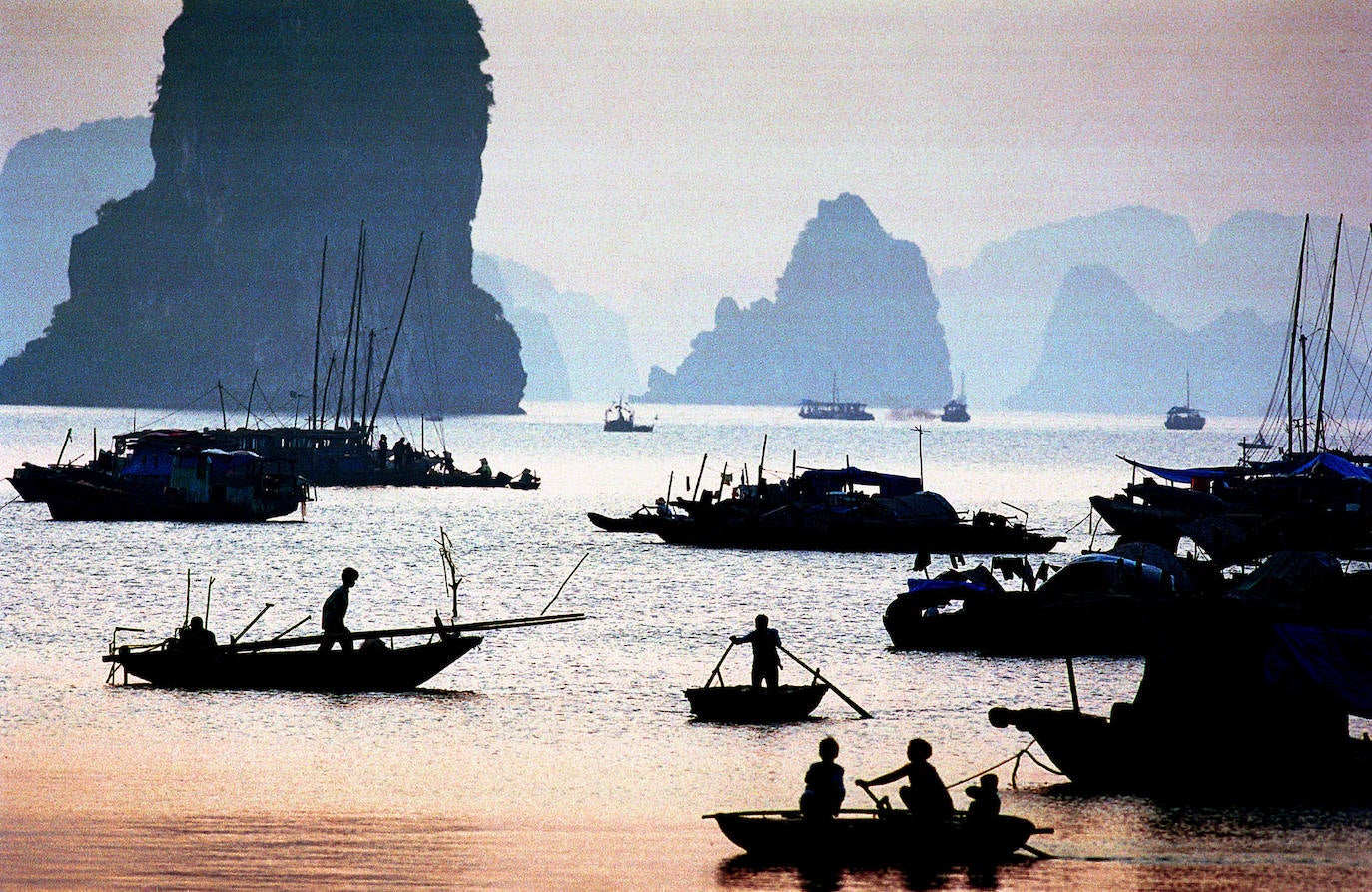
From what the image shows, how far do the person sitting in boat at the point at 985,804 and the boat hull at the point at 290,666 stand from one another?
1476 centimetres

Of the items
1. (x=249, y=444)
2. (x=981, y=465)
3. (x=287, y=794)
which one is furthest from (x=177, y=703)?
(x=981, y=465)

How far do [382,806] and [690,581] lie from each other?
123 feet

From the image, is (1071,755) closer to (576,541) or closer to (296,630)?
(296,630)

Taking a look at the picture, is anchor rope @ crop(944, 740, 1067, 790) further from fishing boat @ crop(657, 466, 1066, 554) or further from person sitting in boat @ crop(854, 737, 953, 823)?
fishing boat @ crop(657, 466, 1066, 554)

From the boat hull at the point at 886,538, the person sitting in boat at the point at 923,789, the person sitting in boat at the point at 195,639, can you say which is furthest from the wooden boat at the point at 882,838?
the boat hull at the point at 886,538

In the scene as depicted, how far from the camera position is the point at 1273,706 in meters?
26.1

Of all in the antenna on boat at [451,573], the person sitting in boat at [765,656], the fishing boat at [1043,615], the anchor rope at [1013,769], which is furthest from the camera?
the fishing boat at [1043,615]

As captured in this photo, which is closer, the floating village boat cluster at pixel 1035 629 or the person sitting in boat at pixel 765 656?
the floating village boat cluster at pixel 1035 629

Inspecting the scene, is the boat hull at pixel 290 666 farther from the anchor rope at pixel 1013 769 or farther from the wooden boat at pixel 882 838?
the wooden boat at pixel 882 838

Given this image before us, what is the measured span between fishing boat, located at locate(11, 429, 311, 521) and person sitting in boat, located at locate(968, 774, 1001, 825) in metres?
66.8

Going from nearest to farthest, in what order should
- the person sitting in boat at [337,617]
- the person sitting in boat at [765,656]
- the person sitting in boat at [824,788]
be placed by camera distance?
1. the person sitting in boat at [824,788]
2. the person sitting in boat at [765,656]
3. the person sitting in boat at [337,617]

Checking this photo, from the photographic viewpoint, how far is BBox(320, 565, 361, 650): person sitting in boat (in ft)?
109

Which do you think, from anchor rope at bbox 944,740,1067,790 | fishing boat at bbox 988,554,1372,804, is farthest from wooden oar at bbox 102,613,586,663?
fishing boat at bbox 988,554,1372,804

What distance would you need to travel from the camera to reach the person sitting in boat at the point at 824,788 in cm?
2197
